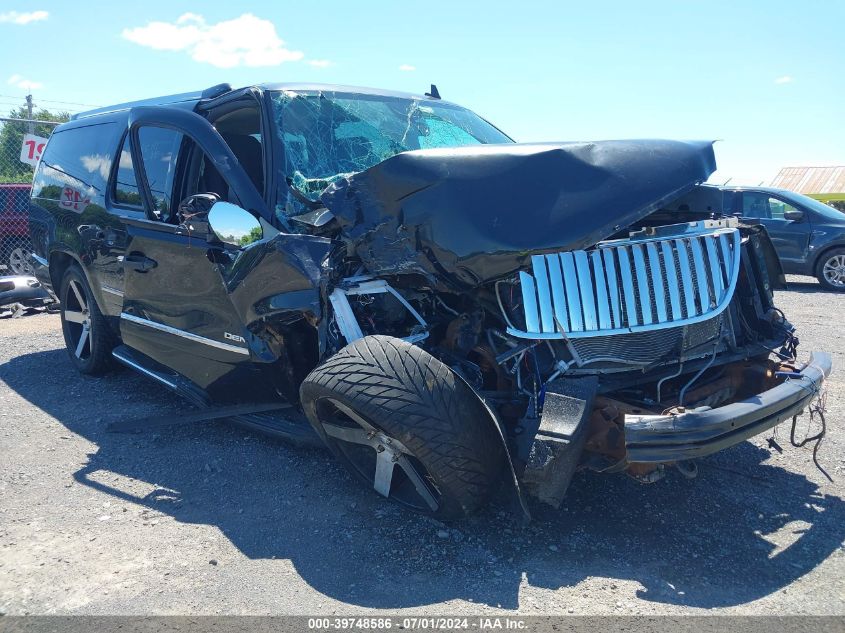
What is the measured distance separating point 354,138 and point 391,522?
2.38 meters

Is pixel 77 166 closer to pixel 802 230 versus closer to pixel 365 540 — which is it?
pixel 365 540

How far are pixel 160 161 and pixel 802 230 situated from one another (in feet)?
32.9

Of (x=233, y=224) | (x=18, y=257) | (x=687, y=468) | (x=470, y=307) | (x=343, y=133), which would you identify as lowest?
(x=18, y=257)

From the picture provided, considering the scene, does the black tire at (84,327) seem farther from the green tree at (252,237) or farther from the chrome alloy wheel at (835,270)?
the chrome alloy wheel at (835,270)

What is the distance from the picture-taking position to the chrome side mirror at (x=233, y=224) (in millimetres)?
3592

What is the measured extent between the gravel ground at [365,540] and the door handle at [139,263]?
113 cm

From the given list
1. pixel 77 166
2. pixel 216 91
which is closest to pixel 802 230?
pixel 216 91

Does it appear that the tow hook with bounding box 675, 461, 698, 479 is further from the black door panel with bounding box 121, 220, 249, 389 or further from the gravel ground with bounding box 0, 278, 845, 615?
the black door panel with bounding box 121, 220, 249, 389

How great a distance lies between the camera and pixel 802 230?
11.2 m

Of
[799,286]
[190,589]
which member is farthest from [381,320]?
[799,286]

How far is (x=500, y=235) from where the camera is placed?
3.15 metres

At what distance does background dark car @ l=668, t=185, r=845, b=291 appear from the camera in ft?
36.1

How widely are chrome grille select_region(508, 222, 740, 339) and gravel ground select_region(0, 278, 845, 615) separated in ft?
3.12

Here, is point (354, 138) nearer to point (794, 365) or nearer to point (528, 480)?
point (528, 480)
